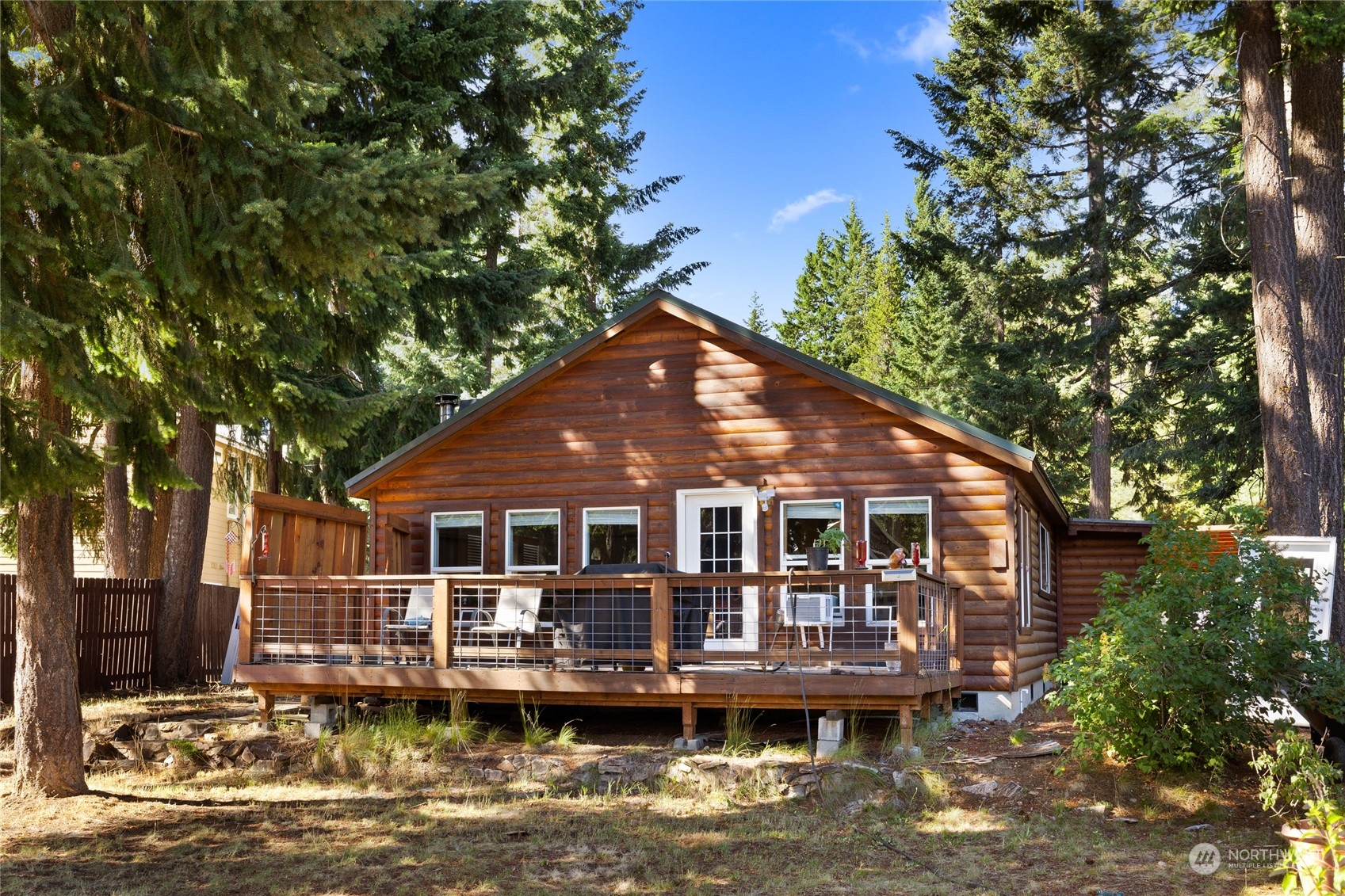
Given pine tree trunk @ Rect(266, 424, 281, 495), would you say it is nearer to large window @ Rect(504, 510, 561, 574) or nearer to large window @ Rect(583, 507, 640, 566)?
large window @ Rect(504, 510, 561, 574)

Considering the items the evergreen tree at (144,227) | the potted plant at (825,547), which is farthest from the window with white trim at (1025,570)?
the evergreen tree at (144,227)

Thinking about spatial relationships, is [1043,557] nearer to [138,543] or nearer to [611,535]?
[611,535]

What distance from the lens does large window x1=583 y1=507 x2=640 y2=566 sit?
1338cm


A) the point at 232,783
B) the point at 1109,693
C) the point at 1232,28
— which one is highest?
the point at 1232,28

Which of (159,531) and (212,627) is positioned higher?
(159,531)

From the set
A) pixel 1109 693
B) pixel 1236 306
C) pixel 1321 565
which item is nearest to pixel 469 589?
pixel 1109 693

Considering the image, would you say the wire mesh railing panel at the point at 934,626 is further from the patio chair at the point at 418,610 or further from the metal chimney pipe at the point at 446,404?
the metal chimney pipe at the point at 446,404

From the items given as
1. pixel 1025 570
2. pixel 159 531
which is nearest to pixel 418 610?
pixel 1025 570

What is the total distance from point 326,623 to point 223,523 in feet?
60.0

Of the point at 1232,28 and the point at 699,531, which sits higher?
the point at 1232,28

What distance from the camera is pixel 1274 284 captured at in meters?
11.8

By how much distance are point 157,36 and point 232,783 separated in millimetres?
6565

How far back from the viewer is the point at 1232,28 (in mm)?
12336

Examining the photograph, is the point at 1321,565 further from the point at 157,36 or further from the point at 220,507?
the point at 220,507
